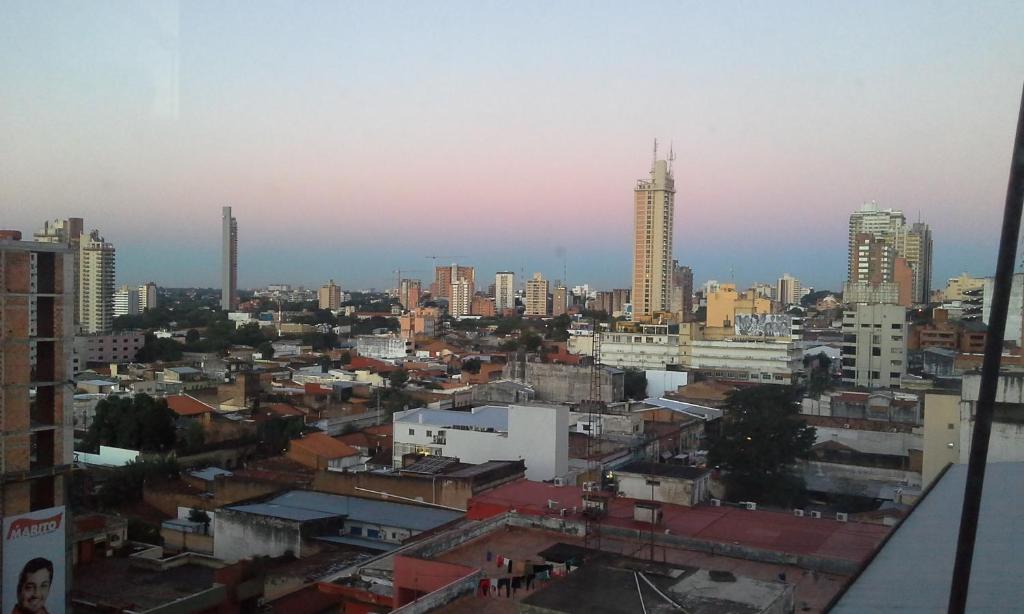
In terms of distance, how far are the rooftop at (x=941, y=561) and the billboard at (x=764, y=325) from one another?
1370 centimetres

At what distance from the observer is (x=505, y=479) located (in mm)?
6965

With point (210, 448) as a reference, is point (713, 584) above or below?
above

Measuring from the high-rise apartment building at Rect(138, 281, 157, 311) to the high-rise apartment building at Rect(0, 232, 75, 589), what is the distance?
112 ft

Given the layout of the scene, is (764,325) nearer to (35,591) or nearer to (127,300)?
(35,591)

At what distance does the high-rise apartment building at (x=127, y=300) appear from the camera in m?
31.7

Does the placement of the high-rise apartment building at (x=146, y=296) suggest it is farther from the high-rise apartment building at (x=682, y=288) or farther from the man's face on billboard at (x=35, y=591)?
the man's face on billboard at (x=35, y=591)

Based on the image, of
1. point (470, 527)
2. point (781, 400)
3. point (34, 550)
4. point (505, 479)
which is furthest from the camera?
point (781, 400)

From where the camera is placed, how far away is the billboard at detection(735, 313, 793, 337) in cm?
1770

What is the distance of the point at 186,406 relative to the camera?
11.5 metres

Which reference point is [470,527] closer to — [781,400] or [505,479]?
[505,479]

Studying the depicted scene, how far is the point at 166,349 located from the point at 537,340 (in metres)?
9.57

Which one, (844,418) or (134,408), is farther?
(844,418)

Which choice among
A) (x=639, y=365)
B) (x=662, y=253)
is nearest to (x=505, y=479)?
(x=639, y=365)

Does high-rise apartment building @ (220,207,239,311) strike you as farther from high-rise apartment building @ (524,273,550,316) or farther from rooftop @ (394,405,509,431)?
rooftop @ (394,405,509,431)
